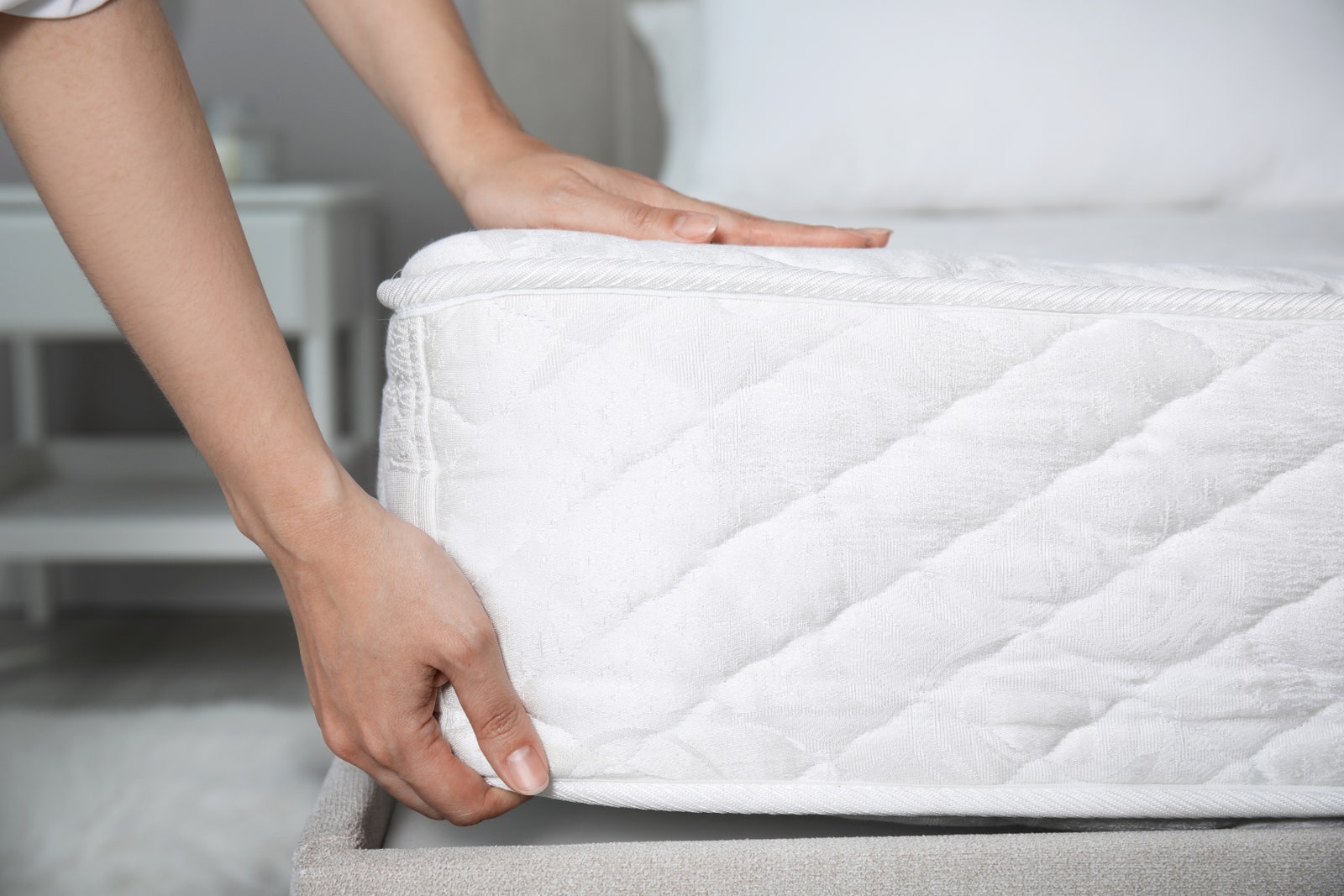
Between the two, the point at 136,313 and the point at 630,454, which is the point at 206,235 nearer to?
the point at 136,313

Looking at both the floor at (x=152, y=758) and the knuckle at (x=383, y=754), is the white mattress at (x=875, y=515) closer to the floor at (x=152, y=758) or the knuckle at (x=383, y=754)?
the knuckle at (x=383, y=754)

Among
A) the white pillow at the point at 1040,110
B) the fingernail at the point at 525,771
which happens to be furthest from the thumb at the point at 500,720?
the white pillow at the point at 1040,110

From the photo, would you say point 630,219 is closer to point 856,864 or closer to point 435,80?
point 435,80

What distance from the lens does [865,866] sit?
45 centimetres

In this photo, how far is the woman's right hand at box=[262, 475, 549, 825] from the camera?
1.40ft

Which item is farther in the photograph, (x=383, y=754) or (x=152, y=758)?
(x=152, y=758)

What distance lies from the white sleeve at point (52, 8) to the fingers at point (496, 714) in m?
0.29

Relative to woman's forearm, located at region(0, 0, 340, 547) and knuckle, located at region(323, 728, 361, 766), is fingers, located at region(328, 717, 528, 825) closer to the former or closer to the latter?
knuckle, located at region(323, 728, 361, 766)

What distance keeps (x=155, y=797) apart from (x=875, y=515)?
940 mm

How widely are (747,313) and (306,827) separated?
31cm

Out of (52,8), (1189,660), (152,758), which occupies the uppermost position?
(52,8)

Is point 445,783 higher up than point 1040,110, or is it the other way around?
point 1040,110

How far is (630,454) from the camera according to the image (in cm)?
45

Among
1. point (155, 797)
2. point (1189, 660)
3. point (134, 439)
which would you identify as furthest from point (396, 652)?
point (134, 439)
